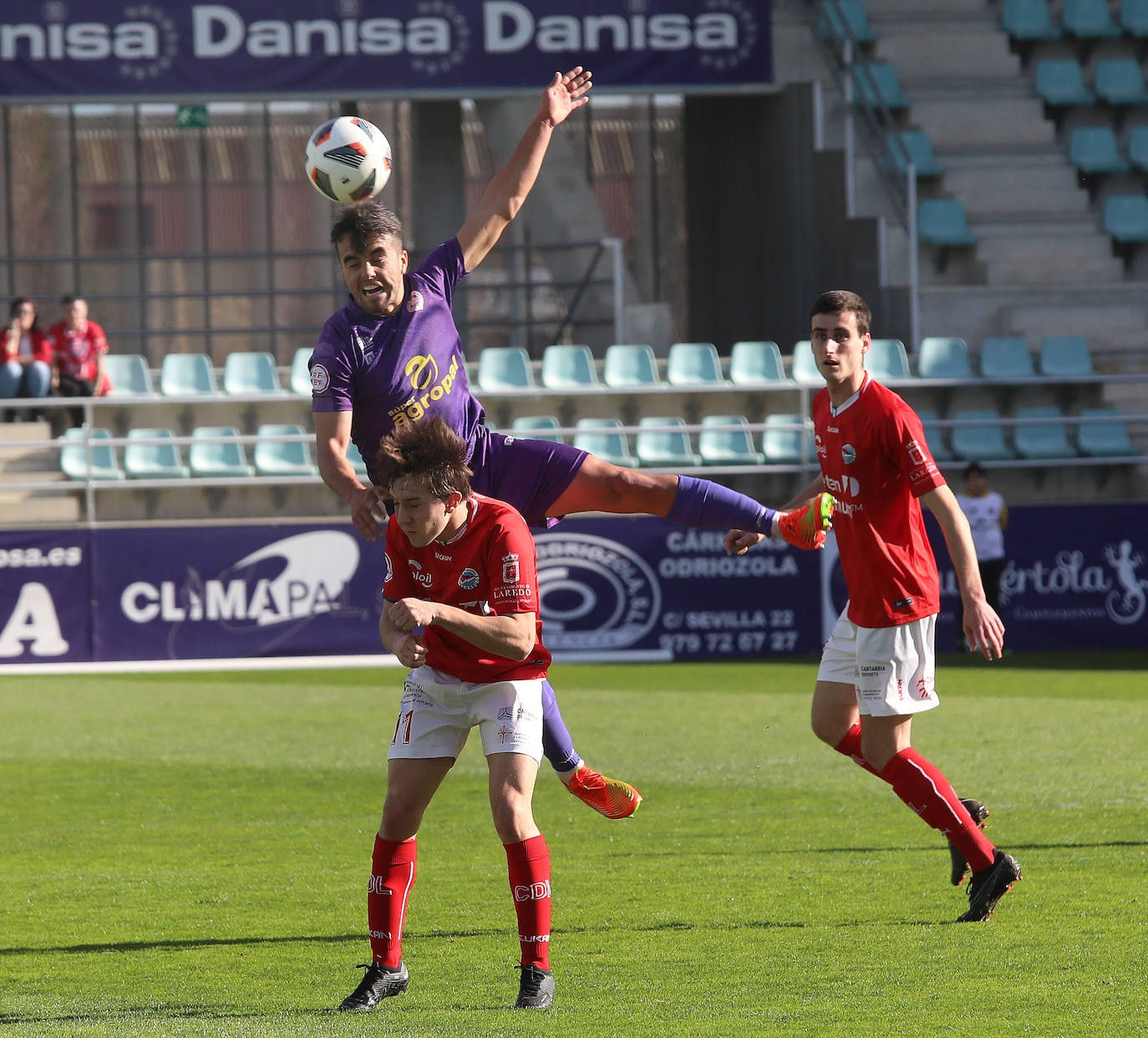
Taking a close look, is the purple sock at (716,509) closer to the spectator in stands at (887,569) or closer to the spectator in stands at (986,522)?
the spectator in stands at (887,569)

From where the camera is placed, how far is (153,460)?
16.0 meters

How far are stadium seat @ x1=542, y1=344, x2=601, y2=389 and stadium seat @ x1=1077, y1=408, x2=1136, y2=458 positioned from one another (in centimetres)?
509

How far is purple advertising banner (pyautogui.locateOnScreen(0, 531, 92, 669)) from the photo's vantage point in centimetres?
1416

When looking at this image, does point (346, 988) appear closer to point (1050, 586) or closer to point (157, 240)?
point (1050, 586)

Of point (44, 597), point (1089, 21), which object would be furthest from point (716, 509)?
point (1089, 21)

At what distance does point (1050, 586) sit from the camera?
15.1 meters

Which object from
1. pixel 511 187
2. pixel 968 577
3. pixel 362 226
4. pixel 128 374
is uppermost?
pixel 128 374

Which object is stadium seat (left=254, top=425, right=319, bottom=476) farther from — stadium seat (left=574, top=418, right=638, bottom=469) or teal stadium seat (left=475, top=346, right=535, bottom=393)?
stadium seat (left=574, top=418, right=638, bottom=469)

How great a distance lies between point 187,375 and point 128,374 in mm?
658

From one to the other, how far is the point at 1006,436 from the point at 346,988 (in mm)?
13942

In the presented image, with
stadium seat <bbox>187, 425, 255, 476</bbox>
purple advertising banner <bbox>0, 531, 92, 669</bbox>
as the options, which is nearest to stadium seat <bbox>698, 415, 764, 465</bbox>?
stadium seat <bbox>187, 425, 255, 476</bbox>

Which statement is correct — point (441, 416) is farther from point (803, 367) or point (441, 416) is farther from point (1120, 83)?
point (1120, 83)

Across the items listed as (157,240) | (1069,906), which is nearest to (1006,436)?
(1069,906)

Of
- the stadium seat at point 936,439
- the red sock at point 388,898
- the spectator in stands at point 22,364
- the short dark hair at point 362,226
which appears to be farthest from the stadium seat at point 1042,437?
the red sock at point 388,898
